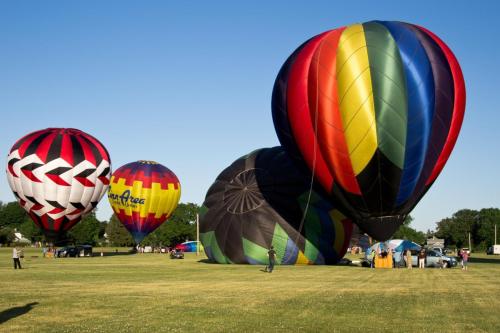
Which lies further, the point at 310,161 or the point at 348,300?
the point at 310,161

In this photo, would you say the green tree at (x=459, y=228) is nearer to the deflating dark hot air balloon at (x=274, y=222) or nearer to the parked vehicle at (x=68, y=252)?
the parked vehicle at (x=68, y=252)

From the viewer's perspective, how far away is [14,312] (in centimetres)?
1464

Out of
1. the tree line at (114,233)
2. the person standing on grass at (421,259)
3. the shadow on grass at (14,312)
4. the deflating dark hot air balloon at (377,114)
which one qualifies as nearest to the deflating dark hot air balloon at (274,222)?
the person standing on grass at (421,259)

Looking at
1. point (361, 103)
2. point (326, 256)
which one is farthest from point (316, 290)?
point (326, 256)

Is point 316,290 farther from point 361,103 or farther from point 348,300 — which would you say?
point 361,103

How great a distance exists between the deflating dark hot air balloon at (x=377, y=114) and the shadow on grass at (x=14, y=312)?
15.5 m

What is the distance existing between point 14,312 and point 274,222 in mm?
21386

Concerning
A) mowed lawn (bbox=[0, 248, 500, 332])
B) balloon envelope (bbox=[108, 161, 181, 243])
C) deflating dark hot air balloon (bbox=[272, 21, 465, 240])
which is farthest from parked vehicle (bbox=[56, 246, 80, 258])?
mowed lawn (bbox=[0, 248, 500, 332])

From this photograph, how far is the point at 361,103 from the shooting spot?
88.4 feet

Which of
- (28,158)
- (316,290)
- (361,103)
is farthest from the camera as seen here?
(28,158)

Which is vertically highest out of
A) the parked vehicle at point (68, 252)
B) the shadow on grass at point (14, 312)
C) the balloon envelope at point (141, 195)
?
the balloon envelope at point (141, 195)

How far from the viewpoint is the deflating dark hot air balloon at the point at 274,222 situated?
3500cm

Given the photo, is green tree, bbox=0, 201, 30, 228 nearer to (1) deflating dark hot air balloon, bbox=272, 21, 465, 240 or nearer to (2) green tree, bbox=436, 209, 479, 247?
(2) green tree, bbox=436, 209, 479, 247

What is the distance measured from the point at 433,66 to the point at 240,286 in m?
12.9
